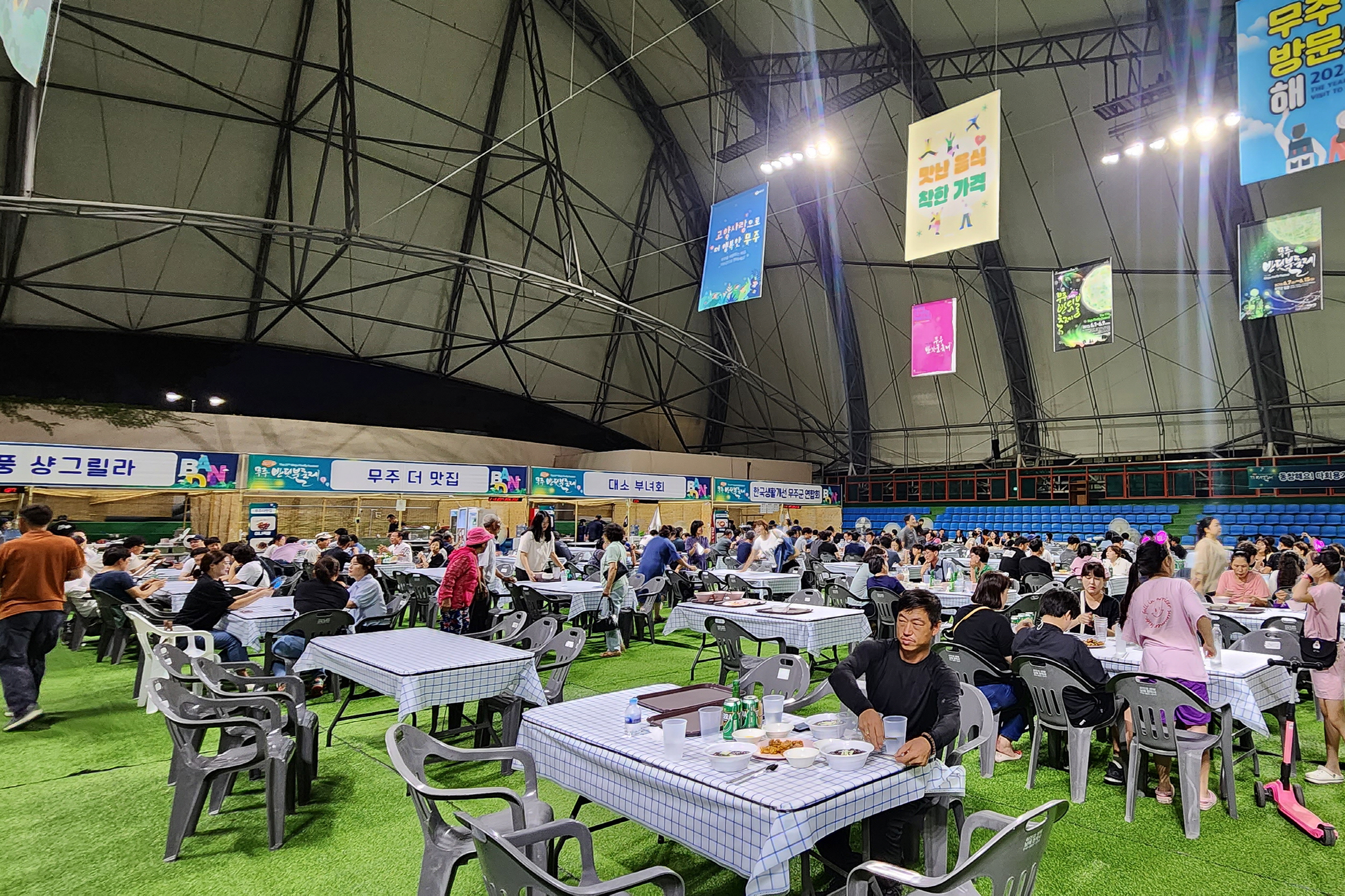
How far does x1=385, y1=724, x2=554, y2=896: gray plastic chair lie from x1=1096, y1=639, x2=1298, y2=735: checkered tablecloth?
11.4 feet

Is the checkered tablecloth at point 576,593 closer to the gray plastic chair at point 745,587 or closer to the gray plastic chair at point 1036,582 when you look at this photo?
the gray plastic chair at point 745,587

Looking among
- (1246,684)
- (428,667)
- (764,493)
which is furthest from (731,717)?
(764,493)

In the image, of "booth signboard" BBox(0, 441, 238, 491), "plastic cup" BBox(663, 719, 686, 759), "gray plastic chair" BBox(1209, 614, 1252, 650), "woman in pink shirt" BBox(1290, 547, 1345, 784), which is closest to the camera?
"plastic cup" BBox(663, 719, 686, 759)

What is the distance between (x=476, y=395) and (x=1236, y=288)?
64.9 feet

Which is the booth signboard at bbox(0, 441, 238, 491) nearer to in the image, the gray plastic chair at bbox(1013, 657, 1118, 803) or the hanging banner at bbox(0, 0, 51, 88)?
the hanging banner at bbox(0, 0, 51, 88)

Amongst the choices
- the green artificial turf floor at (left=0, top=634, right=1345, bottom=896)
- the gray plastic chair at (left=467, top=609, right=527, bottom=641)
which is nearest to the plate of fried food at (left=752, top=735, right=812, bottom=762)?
the green artificial turf floor at (left=0, top=634, right=1345, bottom=896)

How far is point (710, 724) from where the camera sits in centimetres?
281

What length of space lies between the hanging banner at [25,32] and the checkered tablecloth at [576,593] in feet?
19.4

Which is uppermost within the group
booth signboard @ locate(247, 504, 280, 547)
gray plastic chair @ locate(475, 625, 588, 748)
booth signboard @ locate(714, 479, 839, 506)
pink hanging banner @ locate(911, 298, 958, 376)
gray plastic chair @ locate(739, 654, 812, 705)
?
pink hanging banner @ locate(911, 298, 958, 376)

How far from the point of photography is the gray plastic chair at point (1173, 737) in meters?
3.70

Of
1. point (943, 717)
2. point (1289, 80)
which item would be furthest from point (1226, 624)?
point (1289, 80)

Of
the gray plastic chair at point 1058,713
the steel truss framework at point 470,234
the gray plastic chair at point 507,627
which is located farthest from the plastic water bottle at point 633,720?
the steel truss framework at point 470,234

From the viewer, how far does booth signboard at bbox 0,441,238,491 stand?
11914 millimetres

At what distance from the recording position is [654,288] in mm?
23578
